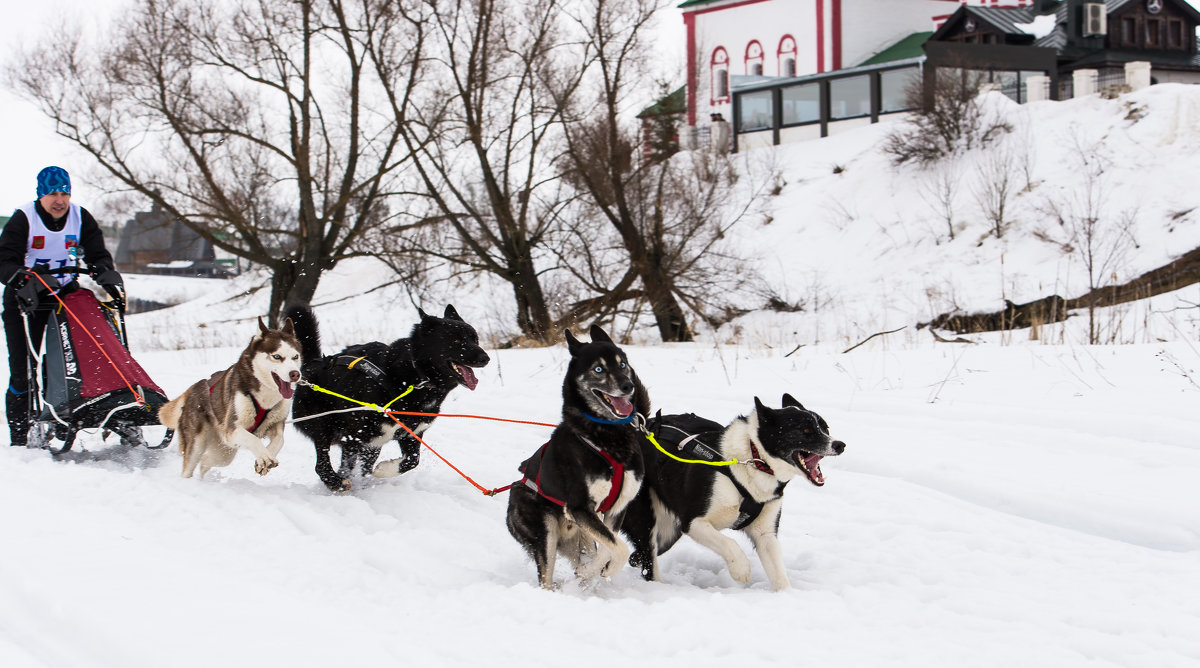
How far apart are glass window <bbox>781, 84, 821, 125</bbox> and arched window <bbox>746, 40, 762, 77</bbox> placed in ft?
22.7

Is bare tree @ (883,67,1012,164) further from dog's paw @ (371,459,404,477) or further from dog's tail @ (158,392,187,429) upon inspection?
dog's tail @ (158,392,187,429)

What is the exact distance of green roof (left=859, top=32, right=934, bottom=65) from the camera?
39519 millimetres

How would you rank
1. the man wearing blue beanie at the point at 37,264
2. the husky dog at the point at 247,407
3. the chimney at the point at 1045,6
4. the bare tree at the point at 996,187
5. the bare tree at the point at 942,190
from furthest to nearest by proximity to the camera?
the chimney at the point at 1045,6 → the bare tree at the point at 942,190 → the bare tree at the point at 996,187 → the man wearing blue beanie at the point at 37,264 → the husky dog at the point at 247,407

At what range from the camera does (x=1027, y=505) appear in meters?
5.14

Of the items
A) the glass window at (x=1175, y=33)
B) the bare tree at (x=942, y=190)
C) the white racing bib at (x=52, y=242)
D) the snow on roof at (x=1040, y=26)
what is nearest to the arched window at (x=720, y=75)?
the snow on roof at (x=1040, y=26)

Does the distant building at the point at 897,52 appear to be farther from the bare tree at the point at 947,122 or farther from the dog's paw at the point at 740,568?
the dog's paw at the point at 740,568

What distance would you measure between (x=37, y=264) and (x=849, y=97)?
115 ft

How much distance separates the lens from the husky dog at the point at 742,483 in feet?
13.5

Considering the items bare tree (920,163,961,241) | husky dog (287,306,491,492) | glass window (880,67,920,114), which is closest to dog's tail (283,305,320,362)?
husky dog (287,306,491,492)

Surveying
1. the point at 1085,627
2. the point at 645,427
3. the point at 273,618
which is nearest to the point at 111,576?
the point at 273,618

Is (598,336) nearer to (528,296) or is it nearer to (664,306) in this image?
(664,306)

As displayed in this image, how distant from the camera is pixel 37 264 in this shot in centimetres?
643

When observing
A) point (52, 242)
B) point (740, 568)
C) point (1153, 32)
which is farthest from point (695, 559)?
point (1153, 32)

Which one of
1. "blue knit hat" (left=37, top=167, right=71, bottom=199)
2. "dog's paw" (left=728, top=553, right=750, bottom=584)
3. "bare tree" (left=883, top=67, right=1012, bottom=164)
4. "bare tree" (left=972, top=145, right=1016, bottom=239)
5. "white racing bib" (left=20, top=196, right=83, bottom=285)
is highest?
"bare tree" (left=883, top=67, right=1012, bottom=164)
